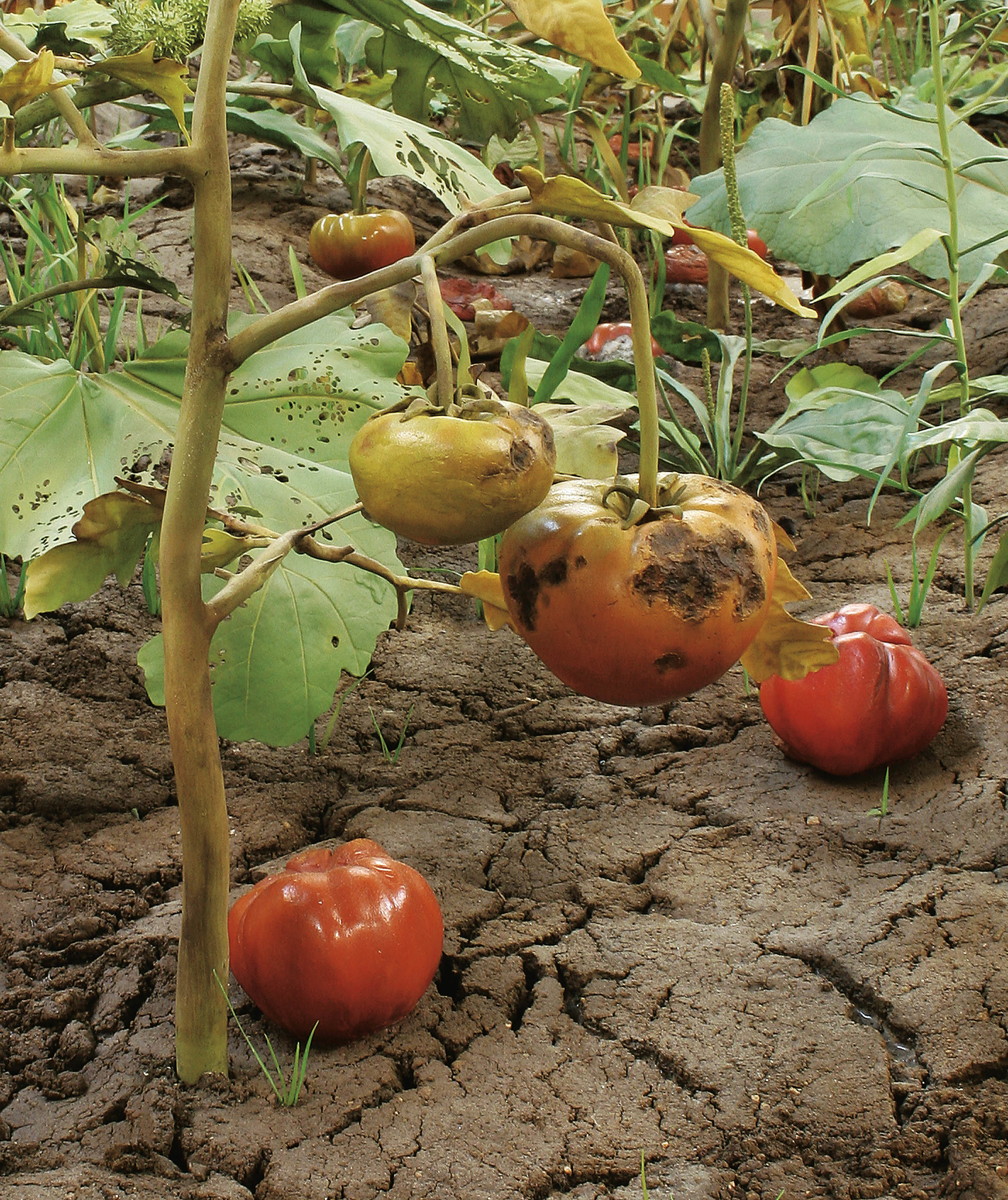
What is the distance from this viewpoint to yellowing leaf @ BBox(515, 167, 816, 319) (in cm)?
52

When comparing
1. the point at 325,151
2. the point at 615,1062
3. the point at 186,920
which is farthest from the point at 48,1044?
the point at 325,151

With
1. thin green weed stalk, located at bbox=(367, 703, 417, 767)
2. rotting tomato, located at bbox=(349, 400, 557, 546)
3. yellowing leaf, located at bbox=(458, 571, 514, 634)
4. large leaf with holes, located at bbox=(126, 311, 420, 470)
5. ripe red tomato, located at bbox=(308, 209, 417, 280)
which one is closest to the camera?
rotting tomato, located at bbox=(349, 400, 557, 546)

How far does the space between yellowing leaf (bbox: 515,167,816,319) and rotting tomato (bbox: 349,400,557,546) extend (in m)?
0.11

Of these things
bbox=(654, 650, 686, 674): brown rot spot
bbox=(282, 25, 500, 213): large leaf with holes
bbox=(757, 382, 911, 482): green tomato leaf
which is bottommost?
bbox=(757, 382, 911, 482): green tomato leaf

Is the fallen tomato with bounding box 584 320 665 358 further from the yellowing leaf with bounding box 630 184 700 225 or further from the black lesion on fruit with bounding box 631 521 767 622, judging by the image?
the black lesion on fruit with bounding box 631 521 767 622

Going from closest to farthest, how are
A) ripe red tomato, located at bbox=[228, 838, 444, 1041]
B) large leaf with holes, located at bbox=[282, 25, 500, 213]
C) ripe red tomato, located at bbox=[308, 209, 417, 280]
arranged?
large leaf with holes, located at bbox=[282, 25, 500, 213] < ripe red tomato, located at bbox=[228, 838, 444, 1041] < ripe red tomato, located at bbox=[308, 209, 417, 280]

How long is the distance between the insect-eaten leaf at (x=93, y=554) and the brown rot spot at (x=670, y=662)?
1.48 feet

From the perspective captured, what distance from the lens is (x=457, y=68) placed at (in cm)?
140

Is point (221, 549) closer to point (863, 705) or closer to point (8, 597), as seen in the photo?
point (863, 705)

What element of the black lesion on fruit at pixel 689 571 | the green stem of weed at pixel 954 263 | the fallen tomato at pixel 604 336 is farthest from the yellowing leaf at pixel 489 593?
the fallen tomato at pixel 604 336

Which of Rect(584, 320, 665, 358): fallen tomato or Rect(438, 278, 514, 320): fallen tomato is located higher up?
Rect(438, 278, 514, 320): fallen tomato

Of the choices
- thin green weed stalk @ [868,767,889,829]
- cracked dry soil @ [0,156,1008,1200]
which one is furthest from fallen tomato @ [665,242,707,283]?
thin green weed stalk @ [868,767,889,829]

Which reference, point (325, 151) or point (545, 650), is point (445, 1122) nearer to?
point (545, 650)

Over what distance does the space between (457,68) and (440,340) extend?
106cm
